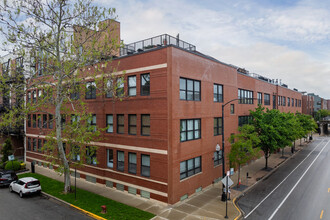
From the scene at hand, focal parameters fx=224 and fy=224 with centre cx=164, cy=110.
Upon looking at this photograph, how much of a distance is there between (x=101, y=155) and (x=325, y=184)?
23.9m

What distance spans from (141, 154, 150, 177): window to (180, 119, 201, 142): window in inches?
137

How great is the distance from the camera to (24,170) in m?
29.4

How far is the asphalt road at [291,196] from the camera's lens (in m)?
16.8

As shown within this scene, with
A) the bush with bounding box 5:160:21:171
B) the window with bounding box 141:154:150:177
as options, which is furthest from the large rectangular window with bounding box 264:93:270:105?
the bush with bounding box 5:160:21:171

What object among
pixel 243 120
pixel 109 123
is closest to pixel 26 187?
pixel 109 123

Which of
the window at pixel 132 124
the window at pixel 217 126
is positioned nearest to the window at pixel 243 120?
the window at pixel 217 126

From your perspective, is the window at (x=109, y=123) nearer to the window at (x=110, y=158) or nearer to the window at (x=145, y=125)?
the window at (x=110, y=158)

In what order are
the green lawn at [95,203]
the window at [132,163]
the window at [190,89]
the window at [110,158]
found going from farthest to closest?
the window at [110,158] < the window at [132,163] < the window at [190,89] < the green lawn at [95,203]

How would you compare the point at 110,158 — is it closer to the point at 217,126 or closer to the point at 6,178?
the point at 6,178

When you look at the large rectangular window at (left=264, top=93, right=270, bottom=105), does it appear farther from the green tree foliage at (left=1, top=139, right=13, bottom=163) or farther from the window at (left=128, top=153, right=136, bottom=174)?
the green tree foliage at (left=1, top=139, right=13, bottom=163)

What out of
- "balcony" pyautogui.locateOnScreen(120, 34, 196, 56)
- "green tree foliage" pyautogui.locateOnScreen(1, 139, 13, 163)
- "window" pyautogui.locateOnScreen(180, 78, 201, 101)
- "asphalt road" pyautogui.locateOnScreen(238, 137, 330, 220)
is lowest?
"asphalt road" pyautogui.locateOnScreen(238, 137, 330, 220)

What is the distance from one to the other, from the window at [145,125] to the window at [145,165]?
6.68 feet

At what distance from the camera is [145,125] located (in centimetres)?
1981

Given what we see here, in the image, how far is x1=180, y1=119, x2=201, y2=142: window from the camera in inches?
779
